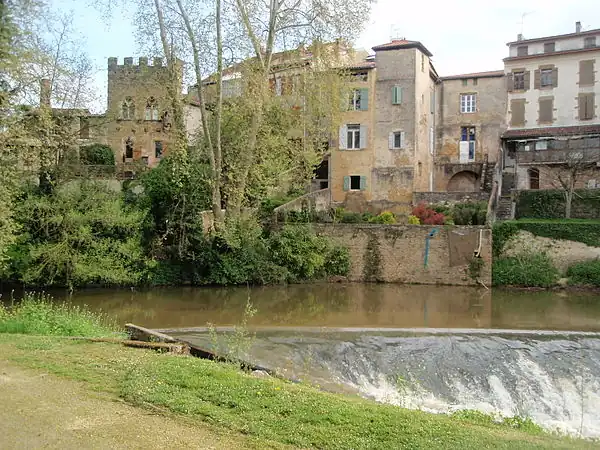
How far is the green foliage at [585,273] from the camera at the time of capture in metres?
24.4

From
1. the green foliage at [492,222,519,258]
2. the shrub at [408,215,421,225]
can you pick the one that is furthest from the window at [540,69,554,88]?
the shrub at [408,215,421,225]

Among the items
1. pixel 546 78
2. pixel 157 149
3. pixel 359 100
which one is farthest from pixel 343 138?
pixel 546 78

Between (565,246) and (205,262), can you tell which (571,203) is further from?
(205,262)

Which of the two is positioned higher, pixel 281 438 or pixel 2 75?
pixel 2 75

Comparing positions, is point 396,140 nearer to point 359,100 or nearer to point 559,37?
point 359,100

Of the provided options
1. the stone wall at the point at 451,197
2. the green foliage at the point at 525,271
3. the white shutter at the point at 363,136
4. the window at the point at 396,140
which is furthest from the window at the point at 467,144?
the green foliage at the point at 525,271

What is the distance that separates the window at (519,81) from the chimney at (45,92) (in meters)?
28.1

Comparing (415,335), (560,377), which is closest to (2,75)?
(415,335)

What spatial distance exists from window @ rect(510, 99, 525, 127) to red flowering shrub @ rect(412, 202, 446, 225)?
11516 millimetres

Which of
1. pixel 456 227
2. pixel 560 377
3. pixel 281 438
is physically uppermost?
pixel 456 227

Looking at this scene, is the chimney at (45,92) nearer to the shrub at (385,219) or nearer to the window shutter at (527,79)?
the shrub at (385,219)

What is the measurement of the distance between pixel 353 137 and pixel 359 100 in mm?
2145

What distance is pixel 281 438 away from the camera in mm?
5707

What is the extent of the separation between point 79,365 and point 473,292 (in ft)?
63.7
